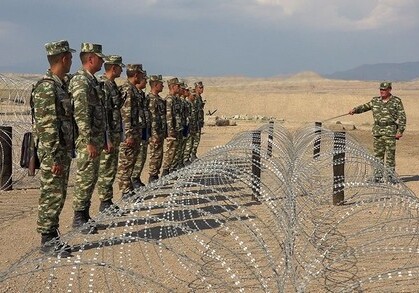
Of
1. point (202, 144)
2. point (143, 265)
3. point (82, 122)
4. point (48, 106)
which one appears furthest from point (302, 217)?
point (202, 144)

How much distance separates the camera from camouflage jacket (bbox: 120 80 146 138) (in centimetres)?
764

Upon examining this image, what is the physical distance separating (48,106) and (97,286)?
5.63 ft

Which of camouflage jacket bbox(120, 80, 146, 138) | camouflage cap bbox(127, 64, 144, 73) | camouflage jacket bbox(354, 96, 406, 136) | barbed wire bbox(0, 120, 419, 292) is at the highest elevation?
camouflage cap bbox(127, 64, 144, 73)

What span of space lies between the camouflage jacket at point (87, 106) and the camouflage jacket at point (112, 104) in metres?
0.41

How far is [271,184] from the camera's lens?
10.2 meters

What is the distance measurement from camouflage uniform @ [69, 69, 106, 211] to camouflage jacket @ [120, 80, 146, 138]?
1.51m

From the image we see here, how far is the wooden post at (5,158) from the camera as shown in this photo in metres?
9.05

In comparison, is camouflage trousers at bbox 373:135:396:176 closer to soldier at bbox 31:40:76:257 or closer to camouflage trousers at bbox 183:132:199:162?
camouflage trousers at bbox 183:132:199:162

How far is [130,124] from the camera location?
25.2 feet

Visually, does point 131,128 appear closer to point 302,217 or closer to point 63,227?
point 63,227

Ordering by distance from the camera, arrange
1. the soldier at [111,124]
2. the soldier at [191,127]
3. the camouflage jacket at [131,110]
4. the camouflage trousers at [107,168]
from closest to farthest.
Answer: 1. the soldier at [111,124]
2. the camouflage trousers at [107,168]
3. the camouflage jacket at [131,110]
4. the soldier at [191,127]

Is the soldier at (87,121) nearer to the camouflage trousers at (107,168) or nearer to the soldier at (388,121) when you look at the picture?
the camouflage trousers at (107,168)

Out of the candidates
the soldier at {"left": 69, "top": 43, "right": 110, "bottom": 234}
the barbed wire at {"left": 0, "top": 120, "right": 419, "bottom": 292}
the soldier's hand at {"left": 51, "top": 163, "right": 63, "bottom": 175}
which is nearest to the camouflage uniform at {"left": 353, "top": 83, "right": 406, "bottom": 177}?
the barbed wire at {"left": 0, "top": 120, "right": 419, "bottom": 292}

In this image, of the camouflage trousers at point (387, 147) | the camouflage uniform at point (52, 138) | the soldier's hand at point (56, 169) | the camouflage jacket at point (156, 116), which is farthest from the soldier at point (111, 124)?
the camouflage trousers at point (387, 147)
